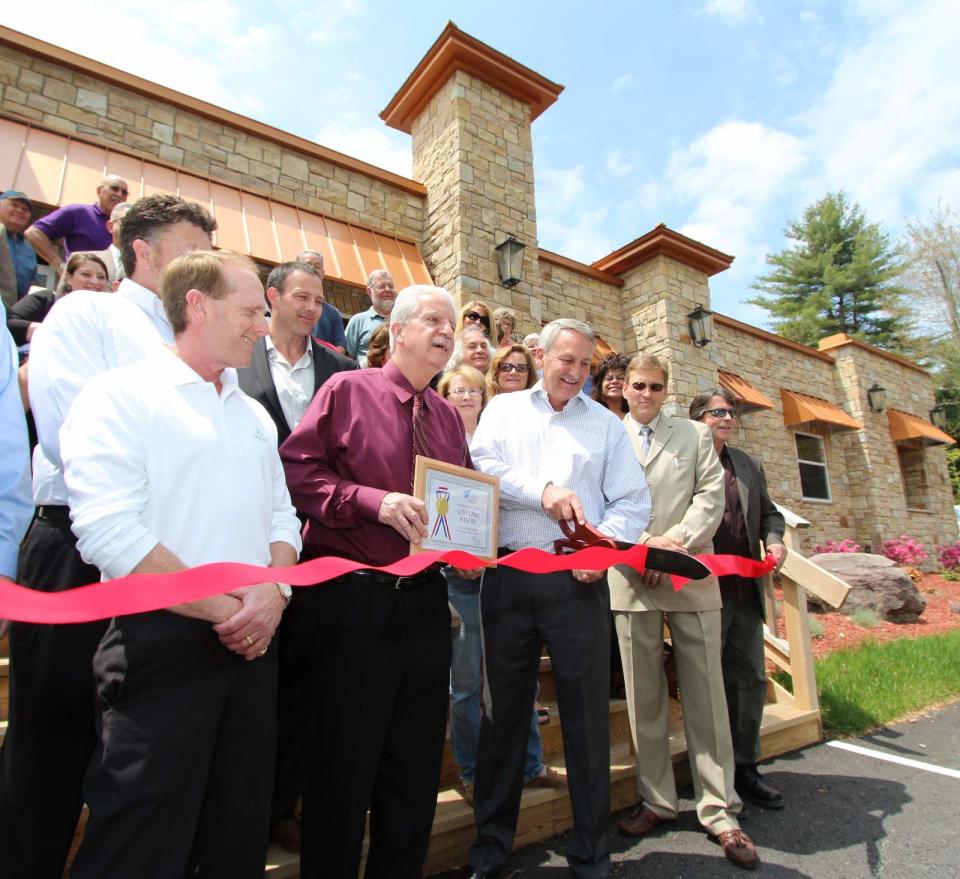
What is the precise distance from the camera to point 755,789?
324cm

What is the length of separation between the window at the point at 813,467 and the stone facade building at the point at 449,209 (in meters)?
0.06

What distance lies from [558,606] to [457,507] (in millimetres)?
659

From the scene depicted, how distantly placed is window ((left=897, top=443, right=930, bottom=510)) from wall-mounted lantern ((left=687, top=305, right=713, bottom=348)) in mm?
9353

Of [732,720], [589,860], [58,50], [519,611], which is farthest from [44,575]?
[58,50]

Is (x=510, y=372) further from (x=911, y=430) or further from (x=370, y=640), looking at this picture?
(x=911, y=430)

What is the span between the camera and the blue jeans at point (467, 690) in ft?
9.33

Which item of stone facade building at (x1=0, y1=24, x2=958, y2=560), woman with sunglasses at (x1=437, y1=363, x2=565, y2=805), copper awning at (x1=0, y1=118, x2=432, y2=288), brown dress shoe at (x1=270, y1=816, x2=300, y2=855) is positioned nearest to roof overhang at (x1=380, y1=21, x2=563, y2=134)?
stone facade building at (x1=0, y1=24, x2=958, y2=560)

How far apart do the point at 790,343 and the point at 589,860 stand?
14793mm

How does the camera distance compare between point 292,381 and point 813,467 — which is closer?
point 292,381

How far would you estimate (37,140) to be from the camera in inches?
246

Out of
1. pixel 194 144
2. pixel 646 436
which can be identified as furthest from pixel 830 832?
pixel 194 144

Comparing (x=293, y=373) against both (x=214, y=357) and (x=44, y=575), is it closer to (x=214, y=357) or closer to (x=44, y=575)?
(x=214, y=357)

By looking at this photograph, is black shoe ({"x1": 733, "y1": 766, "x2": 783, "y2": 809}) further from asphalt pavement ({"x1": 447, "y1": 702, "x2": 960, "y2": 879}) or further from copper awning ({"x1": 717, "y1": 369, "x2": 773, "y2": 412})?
copper awning ({"x1": 717, "y1": 369, "x2": 773, "y2": 412})

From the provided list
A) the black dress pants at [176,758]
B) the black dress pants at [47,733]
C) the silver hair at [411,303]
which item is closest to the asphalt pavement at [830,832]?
the black dress pants at [176,758]
